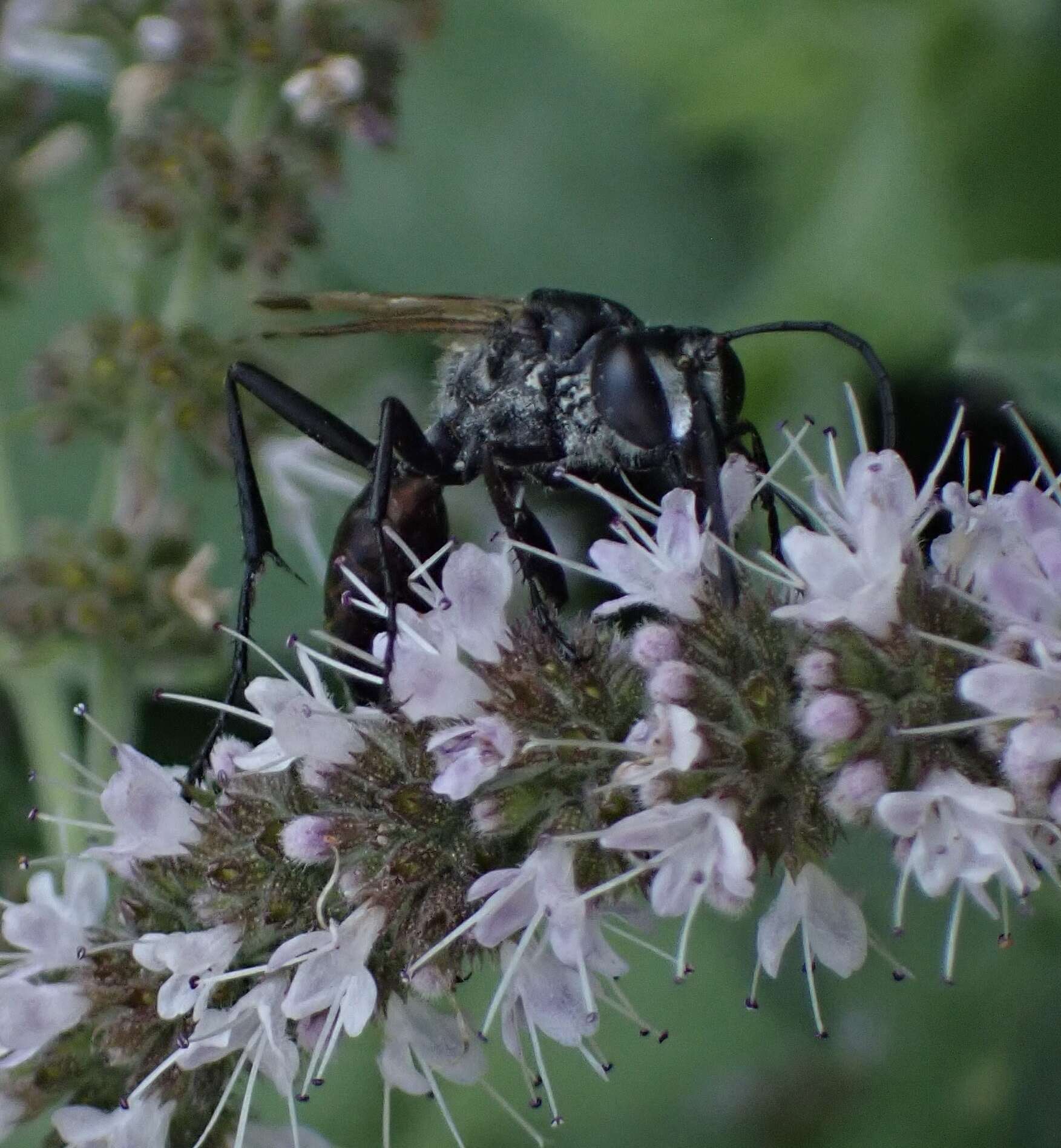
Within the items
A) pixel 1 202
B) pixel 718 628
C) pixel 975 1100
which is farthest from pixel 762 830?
pixel 1 202

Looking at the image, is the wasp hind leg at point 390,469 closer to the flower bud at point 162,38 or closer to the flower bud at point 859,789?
the flower bud at point 859,789

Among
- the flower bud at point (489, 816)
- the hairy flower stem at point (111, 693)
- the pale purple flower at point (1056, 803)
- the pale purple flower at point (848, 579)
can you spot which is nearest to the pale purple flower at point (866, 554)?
the pale purple flower at point (848, 579)

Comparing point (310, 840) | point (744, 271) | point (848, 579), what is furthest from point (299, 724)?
point (744, 271)

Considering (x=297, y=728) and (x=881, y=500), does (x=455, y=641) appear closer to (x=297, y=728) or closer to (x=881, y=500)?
(x=297, y=728)

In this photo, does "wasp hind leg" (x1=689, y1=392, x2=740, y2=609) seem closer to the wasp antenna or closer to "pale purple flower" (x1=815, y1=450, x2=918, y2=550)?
"pale purple flower" (x1=815, y1=450, x2=918, y2=550)

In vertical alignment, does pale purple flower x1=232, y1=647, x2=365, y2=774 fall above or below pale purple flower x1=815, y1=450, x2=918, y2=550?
below

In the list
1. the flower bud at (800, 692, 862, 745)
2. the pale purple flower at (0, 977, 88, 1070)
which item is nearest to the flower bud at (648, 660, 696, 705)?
the flower bud at (800, 692, 862, 745)
